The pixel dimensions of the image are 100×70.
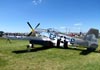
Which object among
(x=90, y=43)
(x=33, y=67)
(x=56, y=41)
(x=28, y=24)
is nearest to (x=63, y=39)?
(x=56, y=41)

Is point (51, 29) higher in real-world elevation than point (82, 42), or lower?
higher

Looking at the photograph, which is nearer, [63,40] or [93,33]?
[93,33]

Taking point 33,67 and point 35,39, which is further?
point 35,39

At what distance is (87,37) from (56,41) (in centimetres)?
460

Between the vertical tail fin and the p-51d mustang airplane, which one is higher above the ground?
the vertical tail fin

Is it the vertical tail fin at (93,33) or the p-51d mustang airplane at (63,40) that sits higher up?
the vertical tail fin at (93,33)

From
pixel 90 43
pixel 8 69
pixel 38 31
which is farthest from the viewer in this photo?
pixel 38 31

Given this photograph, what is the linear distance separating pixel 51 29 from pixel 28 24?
20.0 feet

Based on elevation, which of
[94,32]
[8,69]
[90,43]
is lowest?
[8,69]

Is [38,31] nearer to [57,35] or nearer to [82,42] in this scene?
[57,35]

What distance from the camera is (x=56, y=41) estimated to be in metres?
21.8

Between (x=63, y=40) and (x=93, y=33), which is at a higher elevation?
(x=93, y=33)

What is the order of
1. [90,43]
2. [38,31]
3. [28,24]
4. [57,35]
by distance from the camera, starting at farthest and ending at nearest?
[28,24], [38,31], [57,35], [90,43]

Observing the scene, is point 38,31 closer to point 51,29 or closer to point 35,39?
point 51,29
